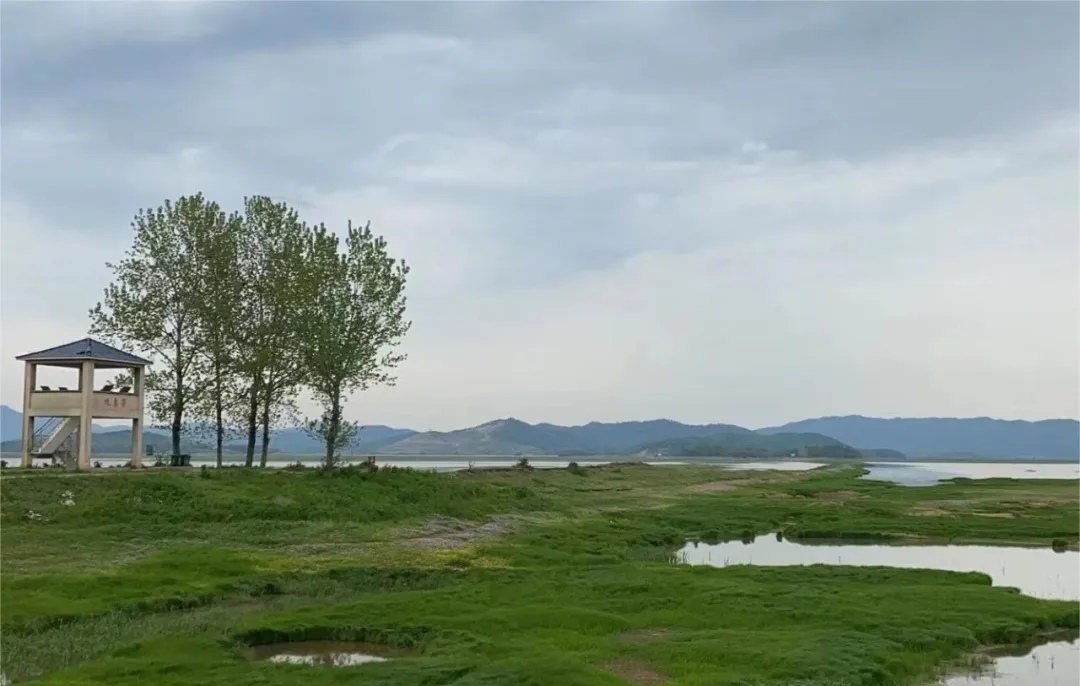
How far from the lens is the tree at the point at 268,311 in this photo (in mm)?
56281

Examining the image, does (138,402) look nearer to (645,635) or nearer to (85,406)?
(85,406)

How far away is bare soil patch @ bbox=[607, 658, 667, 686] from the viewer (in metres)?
20.5

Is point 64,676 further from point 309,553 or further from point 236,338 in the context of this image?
point 236,338

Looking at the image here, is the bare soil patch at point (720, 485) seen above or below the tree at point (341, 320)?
below

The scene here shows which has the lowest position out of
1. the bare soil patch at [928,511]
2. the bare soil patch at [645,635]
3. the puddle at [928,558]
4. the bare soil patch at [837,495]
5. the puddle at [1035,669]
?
the bare soil patch at [837,495]

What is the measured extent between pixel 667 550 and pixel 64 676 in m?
32.1

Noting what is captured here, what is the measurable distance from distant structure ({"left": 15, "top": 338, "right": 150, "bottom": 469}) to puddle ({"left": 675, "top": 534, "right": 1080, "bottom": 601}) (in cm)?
3054

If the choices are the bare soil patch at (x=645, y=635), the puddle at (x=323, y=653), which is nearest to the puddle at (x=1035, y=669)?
the bare soil patch at (x=645, y=635)

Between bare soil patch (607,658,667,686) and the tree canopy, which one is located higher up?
the tree canopy

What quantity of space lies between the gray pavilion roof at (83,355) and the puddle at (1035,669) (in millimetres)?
41884

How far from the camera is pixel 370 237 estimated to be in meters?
57.7

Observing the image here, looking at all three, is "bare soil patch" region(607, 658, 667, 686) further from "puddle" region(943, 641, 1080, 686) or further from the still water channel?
the still water channel

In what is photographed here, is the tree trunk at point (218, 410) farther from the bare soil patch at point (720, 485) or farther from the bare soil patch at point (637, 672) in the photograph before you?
the bare soil patch at point (720, 485)

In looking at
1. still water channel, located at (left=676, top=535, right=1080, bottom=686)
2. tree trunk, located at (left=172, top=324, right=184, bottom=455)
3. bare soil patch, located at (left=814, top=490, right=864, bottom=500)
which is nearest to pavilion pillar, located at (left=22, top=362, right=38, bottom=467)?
tree trunk, located at (left=172, top=324, right=184, bottom=455)
